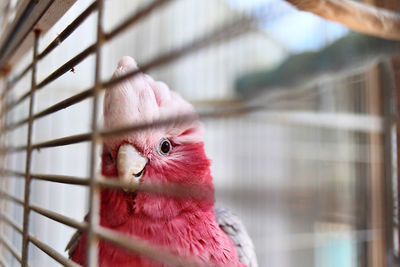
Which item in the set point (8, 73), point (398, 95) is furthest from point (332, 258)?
point (8, 73)

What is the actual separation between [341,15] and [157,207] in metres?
0.40

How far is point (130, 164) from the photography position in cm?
53

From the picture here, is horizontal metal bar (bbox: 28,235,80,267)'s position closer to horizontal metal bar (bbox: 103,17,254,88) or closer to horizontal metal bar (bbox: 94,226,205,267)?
horizontal metal bar (bbox: 94,226,205,267)

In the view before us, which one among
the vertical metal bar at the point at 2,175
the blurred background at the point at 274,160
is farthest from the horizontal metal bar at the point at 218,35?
the blurred background at the point at 274,160

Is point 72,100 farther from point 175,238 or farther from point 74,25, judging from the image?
point 175,238

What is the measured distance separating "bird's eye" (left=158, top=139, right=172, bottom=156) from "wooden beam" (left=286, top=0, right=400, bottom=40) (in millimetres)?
323

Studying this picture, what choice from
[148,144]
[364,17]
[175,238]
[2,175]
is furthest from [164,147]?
[2,175]

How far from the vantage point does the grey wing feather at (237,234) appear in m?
0.69

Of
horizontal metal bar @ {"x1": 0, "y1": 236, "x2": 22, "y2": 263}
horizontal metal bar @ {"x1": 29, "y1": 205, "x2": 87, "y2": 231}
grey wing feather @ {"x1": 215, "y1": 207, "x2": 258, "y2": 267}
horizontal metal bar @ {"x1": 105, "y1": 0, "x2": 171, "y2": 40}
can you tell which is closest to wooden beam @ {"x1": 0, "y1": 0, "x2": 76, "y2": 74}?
horizontal metal bar @ {"x1": 105, "y1": 0, "x2": 171, "y2": 40}

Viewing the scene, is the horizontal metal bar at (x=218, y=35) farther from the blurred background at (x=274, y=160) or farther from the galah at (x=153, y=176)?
the blurred background at (x=274, y=160)

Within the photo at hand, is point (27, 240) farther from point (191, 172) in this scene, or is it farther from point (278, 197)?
point (278, 197)

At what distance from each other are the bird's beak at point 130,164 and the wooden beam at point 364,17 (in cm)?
34

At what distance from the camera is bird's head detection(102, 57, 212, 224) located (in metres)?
0.52

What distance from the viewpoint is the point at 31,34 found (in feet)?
1.78
